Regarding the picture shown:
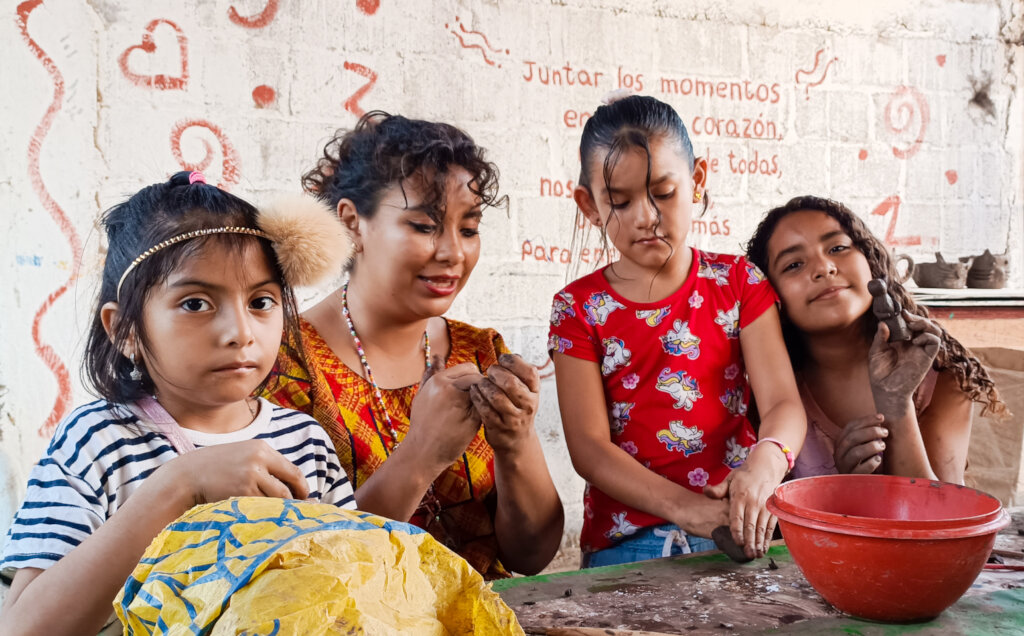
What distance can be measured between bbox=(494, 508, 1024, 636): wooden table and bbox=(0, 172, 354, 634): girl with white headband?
0.41 metres

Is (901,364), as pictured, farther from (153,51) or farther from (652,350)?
(153,51)

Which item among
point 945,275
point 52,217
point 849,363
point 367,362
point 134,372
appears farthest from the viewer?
point 945,275

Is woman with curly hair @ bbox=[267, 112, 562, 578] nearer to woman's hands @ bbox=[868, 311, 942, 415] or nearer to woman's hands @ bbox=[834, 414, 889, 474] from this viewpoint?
woman's hands @ bbox=[834, 414, 889, 474]

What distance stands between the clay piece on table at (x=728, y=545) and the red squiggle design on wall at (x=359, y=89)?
1.89m

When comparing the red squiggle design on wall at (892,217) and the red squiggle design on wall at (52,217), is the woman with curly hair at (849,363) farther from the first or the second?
the red squiggle design on wall at (52,217)

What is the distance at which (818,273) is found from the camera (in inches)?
76.7

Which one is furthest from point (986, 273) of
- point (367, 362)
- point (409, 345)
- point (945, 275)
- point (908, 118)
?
point (367, 362)

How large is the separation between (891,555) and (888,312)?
2.47 ft

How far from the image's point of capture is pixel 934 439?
6.49 feet

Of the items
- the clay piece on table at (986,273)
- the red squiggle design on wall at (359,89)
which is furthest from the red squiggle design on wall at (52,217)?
the clay piece on table at (986,273)

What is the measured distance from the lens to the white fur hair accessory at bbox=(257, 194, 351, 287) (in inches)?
53.6

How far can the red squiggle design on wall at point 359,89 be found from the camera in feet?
9.11

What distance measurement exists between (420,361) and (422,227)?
358mm

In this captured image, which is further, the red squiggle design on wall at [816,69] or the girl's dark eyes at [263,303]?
the red squiggle design on wall at [816,69]
